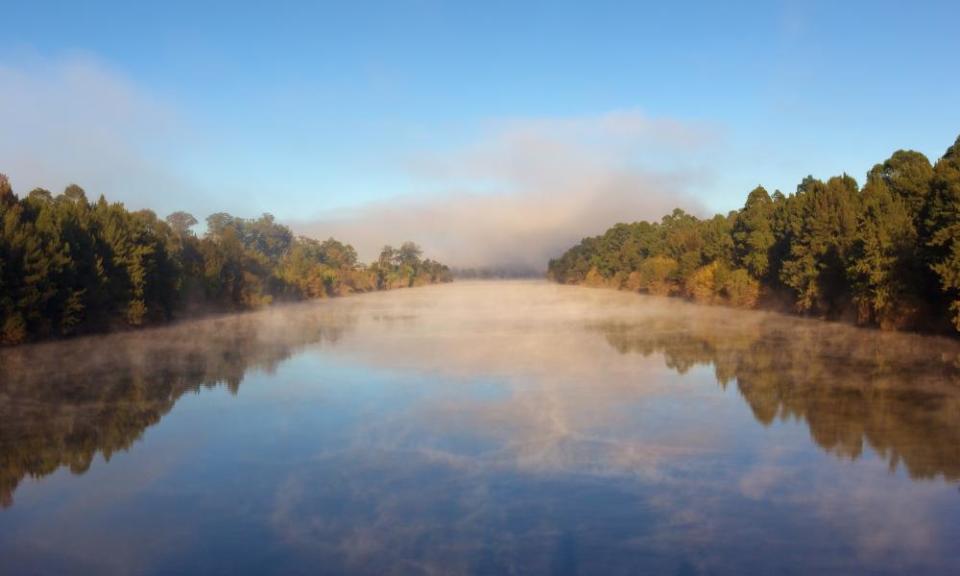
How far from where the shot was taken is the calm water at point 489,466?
32.7 feet

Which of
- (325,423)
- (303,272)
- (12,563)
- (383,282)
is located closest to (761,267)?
(325,423)

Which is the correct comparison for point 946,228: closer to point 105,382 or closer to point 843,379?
point 843,379

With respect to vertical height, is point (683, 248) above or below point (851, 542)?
above

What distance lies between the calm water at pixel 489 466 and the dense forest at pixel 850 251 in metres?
6.10

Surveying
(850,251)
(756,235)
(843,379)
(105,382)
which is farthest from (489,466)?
(756,235)

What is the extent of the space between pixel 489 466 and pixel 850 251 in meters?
36.3

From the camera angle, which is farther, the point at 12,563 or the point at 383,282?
the point at 383,282

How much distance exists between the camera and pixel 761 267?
198ft

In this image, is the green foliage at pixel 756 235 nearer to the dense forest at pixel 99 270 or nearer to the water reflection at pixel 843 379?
the water reflection at pixel 843 379

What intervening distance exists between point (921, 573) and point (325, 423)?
13495 mm

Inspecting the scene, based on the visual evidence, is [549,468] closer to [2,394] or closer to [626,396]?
[626,396]

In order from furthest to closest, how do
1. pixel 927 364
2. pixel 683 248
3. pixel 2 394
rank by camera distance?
pixel 683 248 → pixel 927 364 → pixel 2 394

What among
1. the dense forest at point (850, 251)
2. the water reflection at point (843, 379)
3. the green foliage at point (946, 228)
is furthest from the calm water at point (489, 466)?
the dense forest at point (850, 251)

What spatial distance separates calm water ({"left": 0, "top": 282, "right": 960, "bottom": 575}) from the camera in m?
9.97
